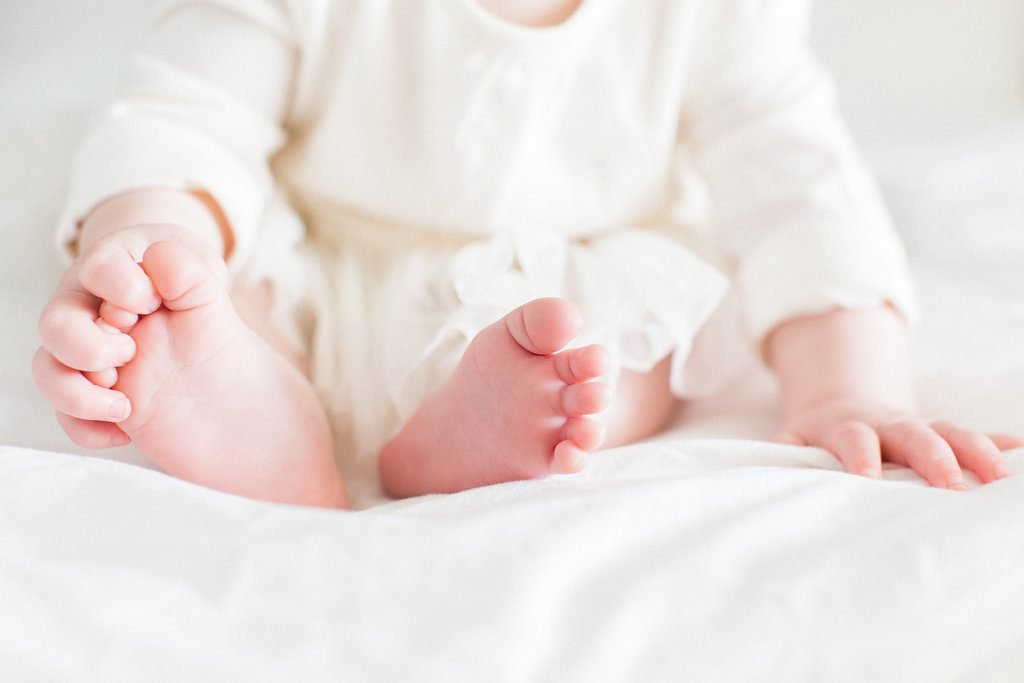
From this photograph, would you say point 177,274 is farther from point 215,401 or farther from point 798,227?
point 798,227

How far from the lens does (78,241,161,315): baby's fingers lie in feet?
1.77

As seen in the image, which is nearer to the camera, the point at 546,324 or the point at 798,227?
the point at 546,324

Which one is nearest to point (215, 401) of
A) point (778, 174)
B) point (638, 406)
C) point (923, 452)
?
point (638, 406)

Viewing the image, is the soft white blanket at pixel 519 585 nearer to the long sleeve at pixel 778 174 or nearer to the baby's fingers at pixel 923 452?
the baby's fingers at pixel 923 452

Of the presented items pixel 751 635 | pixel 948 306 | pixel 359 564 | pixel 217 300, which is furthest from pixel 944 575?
pixel 948 306

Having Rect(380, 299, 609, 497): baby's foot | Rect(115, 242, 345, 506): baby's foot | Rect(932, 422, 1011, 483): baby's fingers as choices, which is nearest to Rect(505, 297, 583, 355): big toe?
Rect(380, 299, 609, 497): baby's foot

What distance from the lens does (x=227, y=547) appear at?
0.50m

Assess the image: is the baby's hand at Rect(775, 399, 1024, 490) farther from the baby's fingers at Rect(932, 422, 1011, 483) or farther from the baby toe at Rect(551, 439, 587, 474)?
the baby toe at Rect(551, 439, 587, 474)

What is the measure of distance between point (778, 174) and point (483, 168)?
0.26 meters

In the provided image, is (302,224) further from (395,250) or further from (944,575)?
(944,575)

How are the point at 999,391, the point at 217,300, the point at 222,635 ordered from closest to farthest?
the point at 222,635
the point at 217,300
the point at 999,391

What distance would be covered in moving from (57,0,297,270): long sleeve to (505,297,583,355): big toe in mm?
343

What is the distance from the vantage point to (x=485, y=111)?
87cm

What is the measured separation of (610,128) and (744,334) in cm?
21
